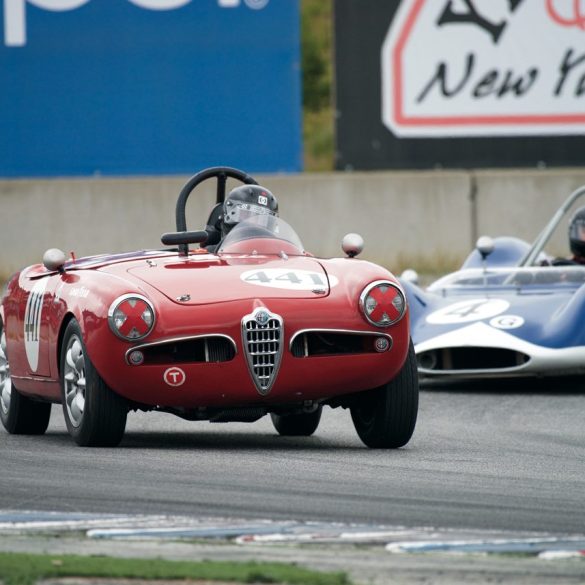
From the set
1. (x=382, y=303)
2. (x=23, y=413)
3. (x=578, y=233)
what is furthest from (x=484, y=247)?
(x=382, y=303)

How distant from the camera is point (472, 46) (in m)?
18.6

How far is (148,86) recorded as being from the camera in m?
18.7

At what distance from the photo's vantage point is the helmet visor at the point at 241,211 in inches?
343

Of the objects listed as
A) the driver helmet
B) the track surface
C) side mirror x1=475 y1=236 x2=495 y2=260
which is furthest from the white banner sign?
the driver helmet

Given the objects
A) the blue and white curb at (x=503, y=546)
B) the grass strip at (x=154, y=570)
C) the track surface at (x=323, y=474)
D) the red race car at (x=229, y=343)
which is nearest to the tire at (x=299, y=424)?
the track surface at (x=323, y=474)

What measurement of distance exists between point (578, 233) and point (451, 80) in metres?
6.25

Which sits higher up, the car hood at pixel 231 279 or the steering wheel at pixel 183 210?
the steering wheel at pixel 183 210

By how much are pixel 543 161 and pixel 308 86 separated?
13869mm

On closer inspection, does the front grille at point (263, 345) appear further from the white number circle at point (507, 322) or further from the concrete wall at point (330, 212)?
the concrete wall at point (330, 212)

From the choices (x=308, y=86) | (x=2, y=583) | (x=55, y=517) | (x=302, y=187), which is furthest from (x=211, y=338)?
(x=308, y=86)

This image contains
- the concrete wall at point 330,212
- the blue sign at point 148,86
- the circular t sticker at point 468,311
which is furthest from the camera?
the blue sign at point 148,86

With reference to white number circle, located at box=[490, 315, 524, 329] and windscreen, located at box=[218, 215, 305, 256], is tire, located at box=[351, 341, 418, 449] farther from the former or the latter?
white number circle, located at box=[490, 315, 524, 329]

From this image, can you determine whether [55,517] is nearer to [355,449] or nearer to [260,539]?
[260,539]

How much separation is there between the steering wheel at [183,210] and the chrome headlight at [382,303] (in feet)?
3.39
